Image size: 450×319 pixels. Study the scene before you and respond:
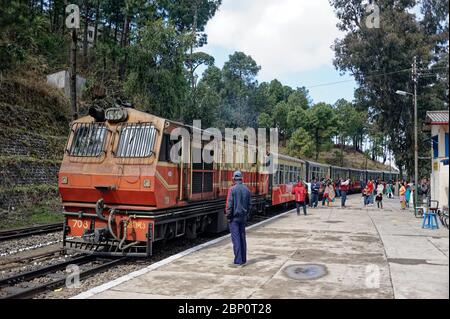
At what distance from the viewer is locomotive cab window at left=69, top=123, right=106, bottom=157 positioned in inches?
361

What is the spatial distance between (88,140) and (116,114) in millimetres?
857

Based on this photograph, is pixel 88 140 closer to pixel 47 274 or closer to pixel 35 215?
pixel 47 274

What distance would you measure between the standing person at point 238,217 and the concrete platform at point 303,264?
0.86 feet

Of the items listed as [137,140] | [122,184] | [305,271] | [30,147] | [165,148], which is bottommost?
[305,271]

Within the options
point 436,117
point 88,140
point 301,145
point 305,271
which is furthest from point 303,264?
point 301,145

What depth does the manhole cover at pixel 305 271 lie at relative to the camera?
23.3 feet

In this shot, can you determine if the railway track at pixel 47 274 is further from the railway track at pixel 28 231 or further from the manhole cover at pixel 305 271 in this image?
Result: the manhole cover at pixel 305 271

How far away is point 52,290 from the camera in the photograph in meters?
6.80

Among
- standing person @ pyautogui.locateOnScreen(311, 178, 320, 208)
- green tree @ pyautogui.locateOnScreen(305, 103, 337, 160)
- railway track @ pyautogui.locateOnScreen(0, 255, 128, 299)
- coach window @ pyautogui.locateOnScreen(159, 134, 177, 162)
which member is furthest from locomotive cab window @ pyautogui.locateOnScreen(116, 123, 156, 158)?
green tree @ pyautogui.locateOnScreen(305, 103, 337, 160)

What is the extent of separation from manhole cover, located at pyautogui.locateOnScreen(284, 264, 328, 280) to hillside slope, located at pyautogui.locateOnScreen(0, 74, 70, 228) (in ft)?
34.7

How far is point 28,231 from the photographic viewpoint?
1294 centimetres

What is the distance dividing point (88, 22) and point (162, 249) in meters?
27.1
